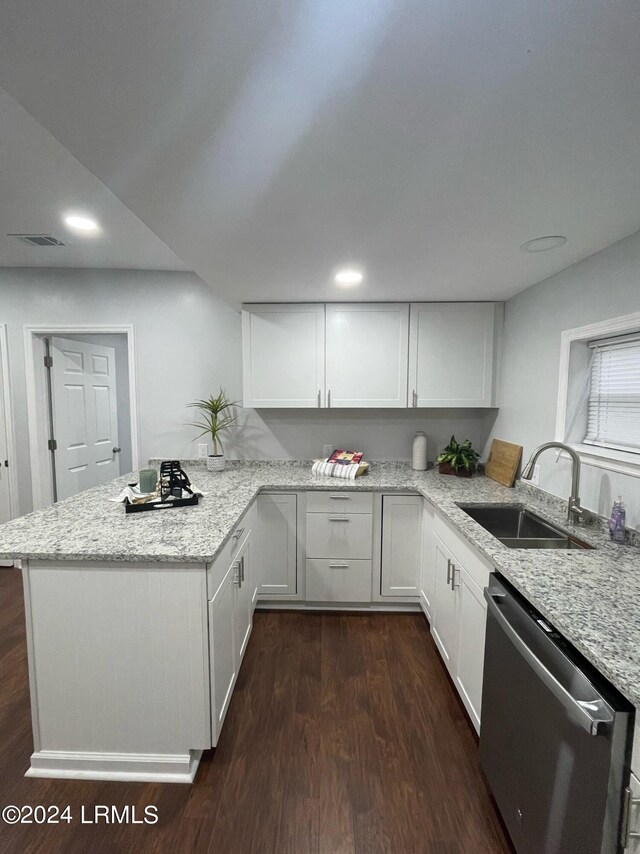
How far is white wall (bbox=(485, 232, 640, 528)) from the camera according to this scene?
1572 millimetres

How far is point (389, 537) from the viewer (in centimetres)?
251

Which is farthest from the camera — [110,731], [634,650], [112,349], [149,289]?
[112,349]

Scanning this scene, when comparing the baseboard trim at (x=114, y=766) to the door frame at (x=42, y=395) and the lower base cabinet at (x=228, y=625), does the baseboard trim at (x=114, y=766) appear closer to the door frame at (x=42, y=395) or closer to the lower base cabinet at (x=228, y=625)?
the lower base cabinet at (x=228, y=625)

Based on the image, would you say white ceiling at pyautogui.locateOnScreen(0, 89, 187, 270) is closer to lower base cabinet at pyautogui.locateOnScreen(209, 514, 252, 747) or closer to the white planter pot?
the white planter pot

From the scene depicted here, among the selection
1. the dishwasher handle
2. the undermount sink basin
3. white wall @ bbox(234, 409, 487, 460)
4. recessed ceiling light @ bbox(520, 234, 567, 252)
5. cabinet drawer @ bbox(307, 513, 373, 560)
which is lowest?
cabinet drawer @ bbox(307, 513, 373, 560)

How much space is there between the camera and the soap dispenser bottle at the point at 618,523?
1490mm

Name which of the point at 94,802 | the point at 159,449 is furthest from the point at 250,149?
the point at 159,449

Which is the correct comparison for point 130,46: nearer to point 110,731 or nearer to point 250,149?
point 250,149

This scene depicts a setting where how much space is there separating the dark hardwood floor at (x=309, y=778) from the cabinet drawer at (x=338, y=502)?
855 mm

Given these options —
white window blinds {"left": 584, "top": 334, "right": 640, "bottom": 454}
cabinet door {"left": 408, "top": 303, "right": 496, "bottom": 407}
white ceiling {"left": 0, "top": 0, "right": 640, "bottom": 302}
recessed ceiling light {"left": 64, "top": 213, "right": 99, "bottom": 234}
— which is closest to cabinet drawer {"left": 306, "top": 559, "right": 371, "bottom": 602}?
cabinet door {"left": 408, "top": 303, "right": 496, "bottom": 407}

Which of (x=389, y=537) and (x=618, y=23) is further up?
(x=618, y=23)

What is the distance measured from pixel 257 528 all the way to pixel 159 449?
1.24m

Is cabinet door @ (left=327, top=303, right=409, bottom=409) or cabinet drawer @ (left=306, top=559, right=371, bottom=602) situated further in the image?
cabinet door @ (left=327, top=303, right=409, bottom=409)

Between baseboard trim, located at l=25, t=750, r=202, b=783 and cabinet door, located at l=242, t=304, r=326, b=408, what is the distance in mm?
1991
